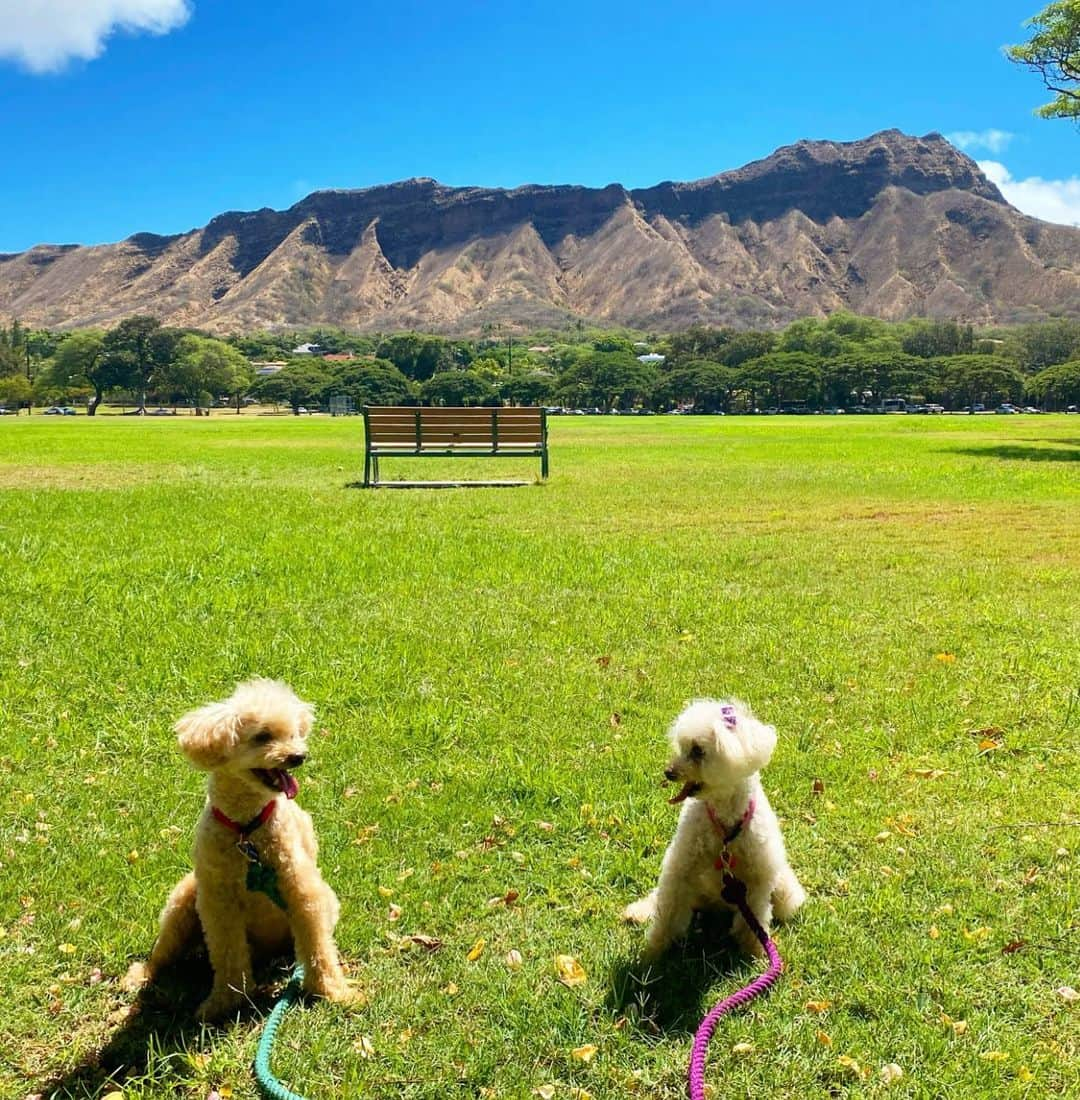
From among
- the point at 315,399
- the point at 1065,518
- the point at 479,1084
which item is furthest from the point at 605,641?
the point at 315,399

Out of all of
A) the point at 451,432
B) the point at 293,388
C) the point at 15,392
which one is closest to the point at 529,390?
the point at 293,388

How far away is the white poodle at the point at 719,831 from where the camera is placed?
116 inches

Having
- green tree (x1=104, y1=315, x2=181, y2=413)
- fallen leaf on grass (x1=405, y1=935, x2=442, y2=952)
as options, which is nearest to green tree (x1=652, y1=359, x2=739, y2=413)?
green tree (x1=104, y1=315, x2=181, y2=413)

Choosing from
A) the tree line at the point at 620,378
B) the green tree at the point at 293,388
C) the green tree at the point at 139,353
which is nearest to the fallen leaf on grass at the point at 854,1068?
the tree line at the point at 620,378

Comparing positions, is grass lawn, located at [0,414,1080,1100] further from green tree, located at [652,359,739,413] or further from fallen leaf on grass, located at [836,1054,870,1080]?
green tree, located at [652,359,739,413]

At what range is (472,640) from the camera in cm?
686

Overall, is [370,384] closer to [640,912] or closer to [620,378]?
[620,378]

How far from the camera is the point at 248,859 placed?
2.98 meters

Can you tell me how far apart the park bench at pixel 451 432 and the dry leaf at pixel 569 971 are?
1417cm

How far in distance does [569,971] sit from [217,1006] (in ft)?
4.06

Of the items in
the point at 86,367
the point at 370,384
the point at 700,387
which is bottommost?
the point at 700,387

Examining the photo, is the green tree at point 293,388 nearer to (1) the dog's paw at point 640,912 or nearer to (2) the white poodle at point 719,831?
(1) the dog's paw at point 640,912

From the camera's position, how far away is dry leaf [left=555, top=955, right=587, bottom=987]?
3.17 meters

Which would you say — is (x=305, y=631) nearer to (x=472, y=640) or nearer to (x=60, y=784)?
(x=472, y=640)
